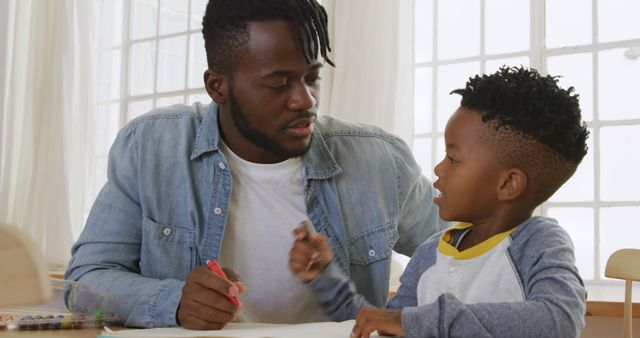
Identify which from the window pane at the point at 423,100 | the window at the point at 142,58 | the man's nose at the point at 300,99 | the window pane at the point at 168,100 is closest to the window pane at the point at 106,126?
the window at the point at 142,58

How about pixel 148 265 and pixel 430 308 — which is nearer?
pixel 430 308

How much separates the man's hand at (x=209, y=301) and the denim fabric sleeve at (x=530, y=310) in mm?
273

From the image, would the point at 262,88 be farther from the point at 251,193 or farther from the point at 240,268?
the point at 240,268

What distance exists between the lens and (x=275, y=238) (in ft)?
4.90

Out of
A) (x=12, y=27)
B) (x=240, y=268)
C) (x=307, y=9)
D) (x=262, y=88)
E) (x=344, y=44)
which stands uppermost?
(x=12, y=27)

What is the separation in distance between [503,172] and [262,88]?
0.46 meters

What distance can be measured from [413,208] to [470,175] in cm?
42

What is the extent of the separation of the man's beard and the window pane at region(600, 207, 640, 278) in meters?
1.65

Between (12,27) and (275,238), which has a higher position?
(12,27)

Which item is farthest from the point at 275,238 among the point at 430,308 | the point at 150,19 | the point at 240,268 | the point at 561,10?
the point at 150,19

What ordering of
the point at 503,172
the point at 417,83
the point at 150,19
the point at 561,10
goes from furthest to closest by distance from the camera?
the point at 150,19, the point at 417,83, the point at 561,10, the point at 503,172

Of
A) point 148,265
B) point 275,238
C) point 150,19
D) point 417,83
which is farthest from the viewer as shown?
point 150,19

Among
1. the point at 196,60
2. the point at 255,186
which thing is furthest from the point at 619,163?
the point at 196,60

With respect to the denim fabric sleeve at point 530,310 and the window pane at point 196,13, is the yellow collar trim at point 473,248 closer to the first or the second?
the denim fabric sleeve at point 530,310
